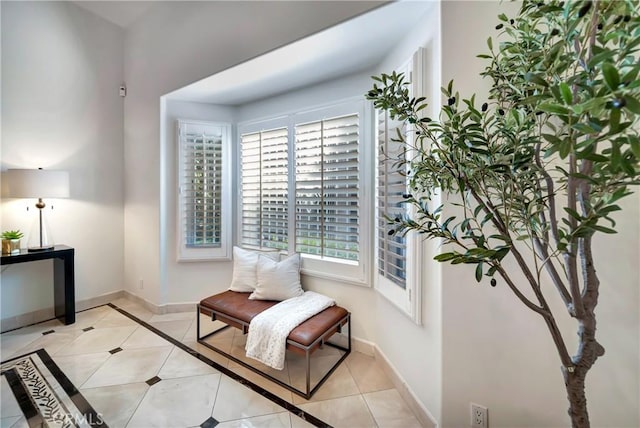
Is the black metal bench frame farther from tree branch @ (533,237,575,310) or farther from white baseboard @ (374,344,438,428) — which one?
tree branch @ (533,237,575,310)

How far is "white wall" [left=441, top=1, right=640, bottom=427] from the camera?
107 cm

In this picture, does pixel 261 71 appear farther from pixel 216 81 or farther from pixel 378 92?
pixel 378 92

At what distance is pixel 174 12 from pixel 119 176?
2.17m

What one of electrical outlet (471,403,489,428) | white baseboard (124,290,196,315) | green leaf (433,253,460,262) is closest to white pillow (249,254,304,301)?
white baseboard (124,290,196,315)

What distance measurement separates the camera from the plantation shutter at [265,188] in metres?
2.88

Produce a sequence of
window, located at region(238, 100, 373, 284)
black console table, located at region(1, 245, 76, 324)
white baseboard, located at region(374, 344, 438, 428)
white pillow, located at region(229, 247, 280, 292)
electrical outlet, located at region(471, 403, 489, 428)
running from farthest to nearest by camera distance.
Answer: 1. black console table, located at region(1, 245, 76, 324)
2. white pillow, located at region(229, 247, 280, 292)
3. window, located at region(238, 100, 373, 284)
4. white baseboard, located at region(374, 344, 438, 428)
5. electrical outlet, located at region(471, 403, 489, 428)

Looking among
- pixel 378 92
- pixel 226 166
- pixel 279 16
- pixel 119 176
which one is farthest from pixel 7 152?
pixel 378 92

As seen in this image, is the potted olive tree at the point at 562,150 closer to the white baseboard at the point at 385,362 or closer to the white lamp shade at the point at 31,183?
the white baseboard at the point at 385,362

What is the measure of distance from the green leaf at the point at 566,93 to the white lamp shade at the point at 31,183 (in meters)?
3.91

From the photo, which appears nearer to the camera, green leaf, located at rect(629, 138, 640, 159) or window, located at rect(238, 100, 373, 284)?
green leaf, located at rect(629, 138, 640, 159)

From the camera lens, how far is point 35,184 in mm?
2613

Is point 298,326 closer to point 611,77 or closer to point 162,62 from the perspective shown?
point 611,77

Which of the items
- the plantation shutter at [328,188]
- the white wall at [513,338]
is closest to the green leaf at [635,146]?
the white wall at [513,338]

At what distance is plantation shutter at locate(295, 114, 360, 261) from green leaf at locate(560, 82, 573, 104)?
6.24ft
